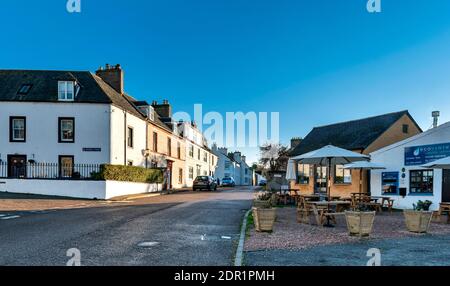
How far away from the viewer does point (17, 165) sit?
25.2 m

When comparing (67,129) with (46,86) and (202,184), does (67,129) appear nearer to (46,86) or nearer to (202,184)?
(46,86)

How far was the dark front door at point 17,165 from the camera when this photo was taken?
2506 cm

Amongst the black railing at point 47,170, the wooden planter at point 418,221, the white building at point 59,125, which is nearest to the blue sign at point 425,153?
the wooden planter at point 418,221

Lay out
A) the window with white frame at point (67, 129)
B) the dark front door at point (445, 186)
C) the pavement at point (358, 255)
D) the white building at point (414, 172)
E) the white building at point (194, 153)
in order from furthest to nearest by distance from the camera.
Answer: the white building at point (194, 153), the window with white frame at point (67, 129), the white building at point (414, 172), the dark front door at point (445, 186), the pavement at point (358, 255)

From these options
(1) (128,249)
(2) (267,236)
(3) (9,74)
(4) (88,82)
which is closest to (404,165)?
(2) (267,236)

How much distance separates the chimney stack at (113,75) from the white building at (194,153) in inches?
566

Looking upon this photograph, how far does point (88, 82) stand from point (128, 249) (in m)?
23.0

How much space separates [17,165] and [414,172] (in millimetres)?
24362

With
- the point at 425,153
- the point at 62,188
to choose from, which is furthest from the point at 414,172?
A: the point at 62,188

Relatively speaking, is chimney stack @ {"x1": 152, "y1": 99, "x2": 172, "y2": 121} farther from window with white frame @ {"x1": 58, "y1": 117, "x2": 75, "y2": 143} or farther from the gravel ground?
the gravel ground

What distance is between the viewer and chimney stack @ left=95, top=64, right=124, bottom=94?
32094mm

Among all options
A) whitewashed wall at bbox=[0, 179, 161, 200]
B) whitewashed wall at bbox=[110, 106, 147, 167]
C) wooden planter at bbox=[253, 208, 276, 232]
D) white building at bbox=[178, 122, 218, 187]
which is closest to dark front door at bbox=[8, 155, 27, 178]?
whitewashed wall at bbox=[0, 179, 161, 200]

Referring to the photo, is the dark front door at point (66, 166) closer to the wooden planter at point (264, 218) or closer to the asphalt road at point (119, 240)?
the asphalt road at point (119, 240)
